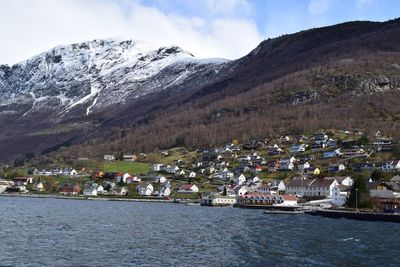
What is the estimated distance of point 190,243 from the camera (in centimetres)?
5247

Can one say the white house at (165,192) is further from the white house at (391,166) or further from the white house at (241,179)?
the white house at (391,166)

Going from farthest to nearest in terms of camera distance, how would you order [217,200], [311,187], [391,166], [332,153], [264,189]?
1. [332,153]
2. [391,166]
3. [264,189]
4. [311,187]
5. [217,200]

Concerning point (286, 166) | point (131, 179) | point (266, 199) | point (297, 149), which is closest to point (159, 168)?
point (131, 179)

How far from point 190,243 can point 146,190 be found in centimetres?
10878

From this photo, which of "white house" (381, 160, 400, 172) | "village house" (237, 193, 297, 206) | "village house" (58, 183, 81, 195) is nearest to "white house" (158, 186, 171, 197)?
"village house" (237, 193, 297, 206)

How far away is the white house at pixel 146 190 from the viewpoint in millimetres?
159250

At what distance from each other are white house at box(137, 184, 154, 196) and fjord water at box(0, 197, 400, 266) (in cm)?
8420

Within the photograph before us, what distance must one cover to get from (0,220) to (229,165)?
113m

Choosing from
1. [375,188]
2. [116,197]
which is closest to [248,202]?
[375,188]

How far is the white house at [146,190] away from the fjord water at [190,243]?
84.2m

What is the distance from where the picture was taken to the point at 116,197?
154625 millimetres

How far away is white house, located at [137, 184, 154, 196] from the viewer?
522ft

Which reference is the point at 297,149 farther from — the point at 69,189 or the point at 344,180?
the point at 69,189

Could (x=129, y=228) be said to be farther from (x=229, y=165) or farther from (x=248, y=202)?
(x=229, y=165)
